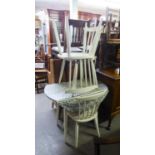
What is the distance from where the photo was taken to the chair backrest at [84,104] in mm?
1769

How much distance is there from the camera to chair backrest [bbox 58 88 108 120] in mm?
1769

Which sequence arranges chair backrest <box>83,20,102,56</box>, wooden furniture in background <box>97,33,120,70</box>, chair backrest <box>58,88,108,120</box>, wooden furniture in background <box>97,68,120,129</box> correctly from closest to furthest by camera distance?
1. chair backrest <box>58,88,108,120</box>
2. chair backrest <box>83,20,102,56</box>
3. wooden furniture in background <box>97,68,120,129</box>
4. wooden furniture in background <box>97,33,120,70</box>

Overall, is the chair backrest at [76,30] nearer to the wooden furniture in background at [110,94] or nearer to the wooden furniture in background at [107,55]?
the wooden furniture in background at [107,55]

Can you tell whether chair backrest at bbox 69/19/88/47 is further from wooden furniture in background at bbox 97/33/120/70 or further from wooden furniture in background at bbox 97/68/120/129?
wooden furniture in background at bbox 97/68/120/129

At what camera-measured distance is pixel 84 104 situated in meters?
1.83

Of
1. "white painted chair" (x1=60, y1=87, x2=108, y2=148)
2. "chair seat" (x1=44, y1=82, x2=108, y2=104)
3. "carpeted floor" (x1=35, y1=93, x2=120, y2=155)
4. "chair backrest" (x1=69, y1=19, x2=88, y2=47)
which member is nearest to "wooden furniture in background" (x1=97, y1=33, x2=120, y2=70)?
"chair backrest" (x1=69, y1=19, x2=88, y2=47)

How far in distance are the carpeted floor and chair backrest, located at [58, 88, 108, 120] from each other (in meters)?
0.35

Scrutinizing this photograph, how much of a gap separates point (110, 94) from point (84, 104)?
0.57m

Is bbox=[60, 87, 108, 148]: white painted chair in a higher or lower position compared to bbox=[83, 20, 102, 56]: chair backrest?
lower

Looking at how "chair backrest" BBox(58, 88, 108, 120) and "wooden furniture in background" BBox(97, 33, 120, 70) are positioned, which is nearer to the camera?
"chair backrest" BBox(58, 88, 108, 120)

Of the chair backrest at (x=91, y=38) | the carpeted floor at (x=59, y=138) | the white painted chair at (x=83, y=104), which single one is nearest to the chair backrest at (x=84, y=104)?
the white painted chair at (x=83, y=104)

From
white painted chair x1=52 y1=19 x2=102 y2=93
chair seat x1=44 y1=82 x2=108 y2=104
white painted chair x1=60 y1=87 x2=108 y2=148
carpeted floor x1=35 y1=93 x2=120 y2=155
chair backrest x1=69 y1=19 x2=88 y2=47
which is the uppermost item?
chair backrest x1=69 y1=19 x2=88 y2=47

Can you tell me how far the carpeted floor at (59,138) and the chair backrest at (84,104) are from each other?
0.35 m
